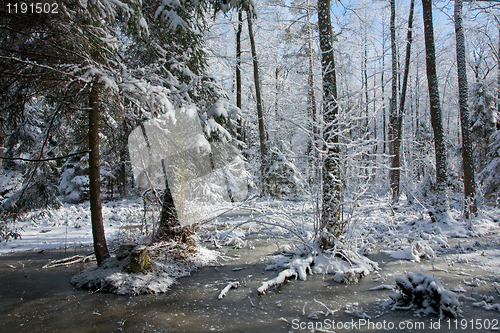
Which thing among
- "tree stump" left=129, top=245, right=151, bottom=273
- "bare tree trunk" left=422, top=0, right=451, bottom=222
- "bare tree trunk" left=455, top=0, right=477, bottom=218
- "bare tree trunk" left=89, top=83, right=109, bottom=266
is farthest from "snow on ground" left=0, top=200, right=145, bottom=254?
Answer: "bare tree trunk" left=455, top=0, right=477, bottom=218

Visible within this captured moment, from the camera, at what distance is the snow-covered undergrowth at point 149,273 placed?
208 inches

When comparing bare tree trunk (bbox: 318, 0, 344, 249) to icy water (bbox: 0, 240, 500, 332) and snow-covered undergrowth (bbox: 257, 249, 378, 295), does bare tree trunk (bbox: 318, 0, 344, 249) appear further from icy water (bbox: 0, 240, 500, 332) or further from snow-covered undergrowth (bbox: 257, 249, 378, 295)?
icy water (bbox: 0, 240, 500, 332)

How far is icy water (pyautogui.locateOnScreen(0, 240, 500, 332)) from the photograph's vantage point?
3.83 metres

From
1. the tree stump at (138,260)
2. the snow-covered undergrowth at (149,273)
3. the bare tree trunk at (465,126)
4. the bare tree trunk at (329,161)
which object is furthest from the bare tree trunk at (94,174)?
the bare tree trunk at (465,126)

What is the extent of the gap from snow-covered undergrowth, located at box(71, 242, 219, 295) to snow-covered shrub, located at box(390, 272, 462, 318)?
4.08 m

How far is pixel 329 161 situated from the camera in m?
6.45

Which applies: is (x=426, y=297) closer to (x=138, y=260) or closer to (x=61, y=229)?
(x=138, y=260)

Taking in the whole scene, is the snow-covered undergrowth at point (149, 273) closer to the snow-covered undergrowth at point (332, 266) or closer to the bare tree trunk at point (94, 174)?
the bare tree trunk at point (94, 174)

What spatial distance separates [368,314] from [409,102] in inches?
1068

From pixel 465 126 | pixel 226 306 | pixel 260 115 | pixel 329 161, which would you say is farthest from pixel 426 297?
pixel 260 115

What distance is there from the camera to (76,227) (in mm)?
10602

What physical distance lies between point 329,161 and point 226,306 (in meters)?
3.75

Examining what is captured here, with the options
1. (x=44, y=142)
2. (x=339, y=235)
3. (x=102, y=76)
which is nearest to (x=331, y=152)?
(x=339, y=235)

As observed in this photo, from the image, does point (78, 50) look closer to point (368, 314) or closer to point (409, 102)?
point (368, 314)
